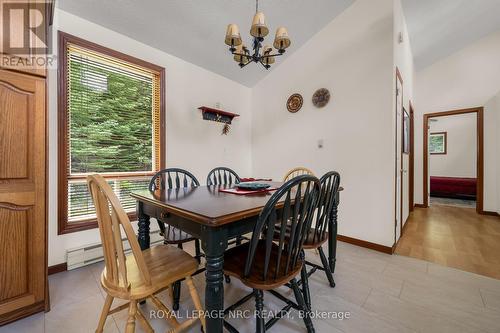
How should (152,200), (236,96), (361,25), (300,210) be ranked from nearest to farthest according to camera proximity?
(300,210)
(152,200)
(361,25)
(236,96)

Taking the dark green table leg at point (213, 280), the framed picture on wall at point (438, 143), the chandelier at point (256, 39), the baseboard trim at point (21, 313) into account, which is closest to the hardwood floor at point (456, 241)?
the dark green table leg at point (213, 280)

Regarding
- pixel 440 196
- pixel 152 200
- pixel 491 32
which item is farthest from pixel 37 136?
pixel 440 196

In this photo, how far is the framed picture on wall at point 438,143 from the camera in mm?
6672

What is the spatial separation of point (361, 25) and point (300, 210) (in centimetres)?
267

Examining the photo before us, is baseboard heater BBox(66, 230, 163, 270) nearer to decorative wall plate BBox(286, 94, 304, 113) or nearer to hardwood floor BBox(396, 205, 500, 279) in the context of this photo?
decorative wall plate BBox(286, 94, 304, 113)

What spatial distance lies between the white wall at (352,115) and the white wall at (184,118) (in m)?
0.74

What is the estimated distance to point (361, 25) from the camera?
104 inches

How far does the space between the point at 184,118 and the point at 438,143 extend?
781cm

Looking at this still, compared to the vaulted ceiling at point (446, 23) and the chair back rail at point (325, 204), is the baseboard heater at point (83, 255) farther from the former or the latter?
the vaulted ceiling at point (446, 23)

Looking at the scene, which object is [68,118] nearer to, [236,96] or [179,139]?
[179,139]

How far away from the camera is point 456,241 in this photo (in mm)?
2771

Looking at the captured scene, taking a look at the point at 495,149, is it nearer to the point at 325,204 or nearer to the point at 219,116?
the point at 325,204

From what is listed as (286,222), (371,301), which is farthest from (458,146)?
(286,222)

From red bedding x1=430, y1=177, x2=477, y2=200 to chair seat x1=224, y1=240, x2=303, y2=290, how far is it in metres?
6.67
